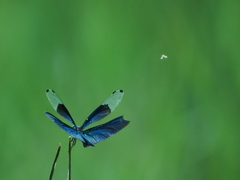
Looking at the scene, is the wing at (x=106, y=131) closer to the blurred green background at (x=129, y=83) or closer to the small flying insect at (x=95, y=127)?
the small flying insect at (x=95, y=127)

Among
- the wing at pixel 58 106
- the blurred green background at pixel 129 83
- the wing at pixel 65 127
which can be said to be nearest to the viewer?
the wing at pixel 65 127

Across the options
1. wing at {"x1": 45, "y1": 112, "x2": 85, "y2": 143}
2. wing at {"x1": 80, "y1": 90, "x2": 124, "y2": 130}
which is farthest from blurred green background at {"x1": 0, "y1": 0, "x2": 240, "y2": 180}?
wing at {"x1": 45, "y1": 112, "x2": 85, "y2": 143}

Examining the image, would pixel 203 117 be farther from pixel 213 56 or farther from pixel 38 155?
pixel 38 155

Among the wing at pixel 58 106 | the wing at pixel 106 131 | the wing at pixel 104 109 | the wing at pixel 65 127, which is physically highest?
the wing at pixel 58 106

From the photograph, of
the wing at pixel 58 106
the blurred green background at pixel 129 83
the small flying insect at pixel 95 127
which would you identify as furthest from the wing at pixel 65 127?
the blurred green background at pixel 129 83

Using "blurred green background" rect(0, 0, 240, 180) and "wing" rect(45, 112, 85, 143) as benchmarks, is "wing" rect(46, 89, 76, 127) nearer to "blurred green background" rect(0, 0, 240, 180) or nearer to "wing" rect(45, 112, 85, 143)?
"wing" rect(45, 112, 85, 143)

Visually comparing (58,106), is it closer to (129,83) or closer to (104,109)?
(104,109)

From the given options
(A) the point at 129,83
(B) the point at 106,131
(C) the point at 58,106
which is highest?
(A) the point at 129,83

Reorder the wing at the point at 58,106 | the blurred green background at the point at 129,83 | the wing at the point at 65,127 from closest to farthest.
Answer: the wing at the point at 65,127 → the wing at the point at 58,106 → the blurred green background at the point at 129,83

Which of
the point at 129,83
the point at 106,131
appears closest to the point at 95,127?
the point at 106,131
